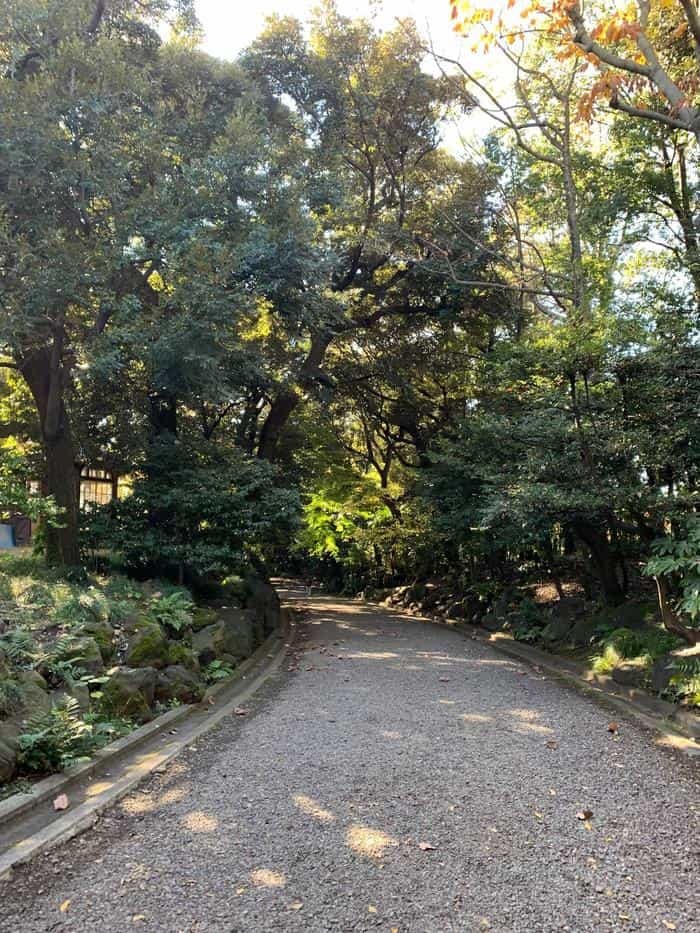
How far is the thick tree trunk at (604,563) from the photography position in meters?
8.76

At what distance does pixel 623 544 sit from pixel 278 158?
8.50 metres

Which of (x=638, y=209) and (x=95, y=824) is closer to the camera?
(x=95, y=824)

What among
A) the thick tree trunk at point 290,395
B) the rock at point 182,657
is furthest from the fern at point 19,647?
the thick tree trunk at point 290,395

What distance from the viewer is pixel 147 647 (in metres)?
5.92

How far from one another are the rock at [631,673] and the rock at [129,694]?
4.80 metres

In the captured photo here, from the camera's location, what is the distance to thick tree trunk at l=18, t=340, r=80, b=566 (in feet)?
31.1

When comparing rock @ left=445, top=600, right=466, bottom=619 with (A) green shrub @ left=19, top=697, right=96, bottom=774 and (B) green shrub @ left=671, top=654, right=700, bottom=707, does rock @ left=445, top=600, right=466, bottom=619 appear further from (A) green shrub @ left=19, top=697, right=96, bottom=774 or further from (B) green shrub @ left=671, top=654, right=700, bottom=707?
(A) green shrub @ left=19, top=697, right=96, bottom=774

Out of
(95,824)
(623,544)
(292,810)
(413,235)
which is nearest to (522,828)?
(292,810)

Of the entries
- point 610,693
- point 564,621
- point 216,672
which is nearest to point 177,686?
point 216,672

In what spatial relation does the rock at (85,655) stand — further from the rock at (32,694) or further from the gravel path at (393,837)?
the gravel path at (393,837)

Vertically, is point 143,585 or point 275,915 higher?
point 143,585

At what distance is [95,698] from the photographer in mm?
4906

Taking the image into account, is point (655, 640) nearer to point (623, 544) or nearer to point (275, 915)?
point (623, 544)

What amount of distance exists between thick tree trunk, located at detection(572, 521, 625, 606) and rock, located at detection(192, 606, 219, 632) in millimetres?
5105
